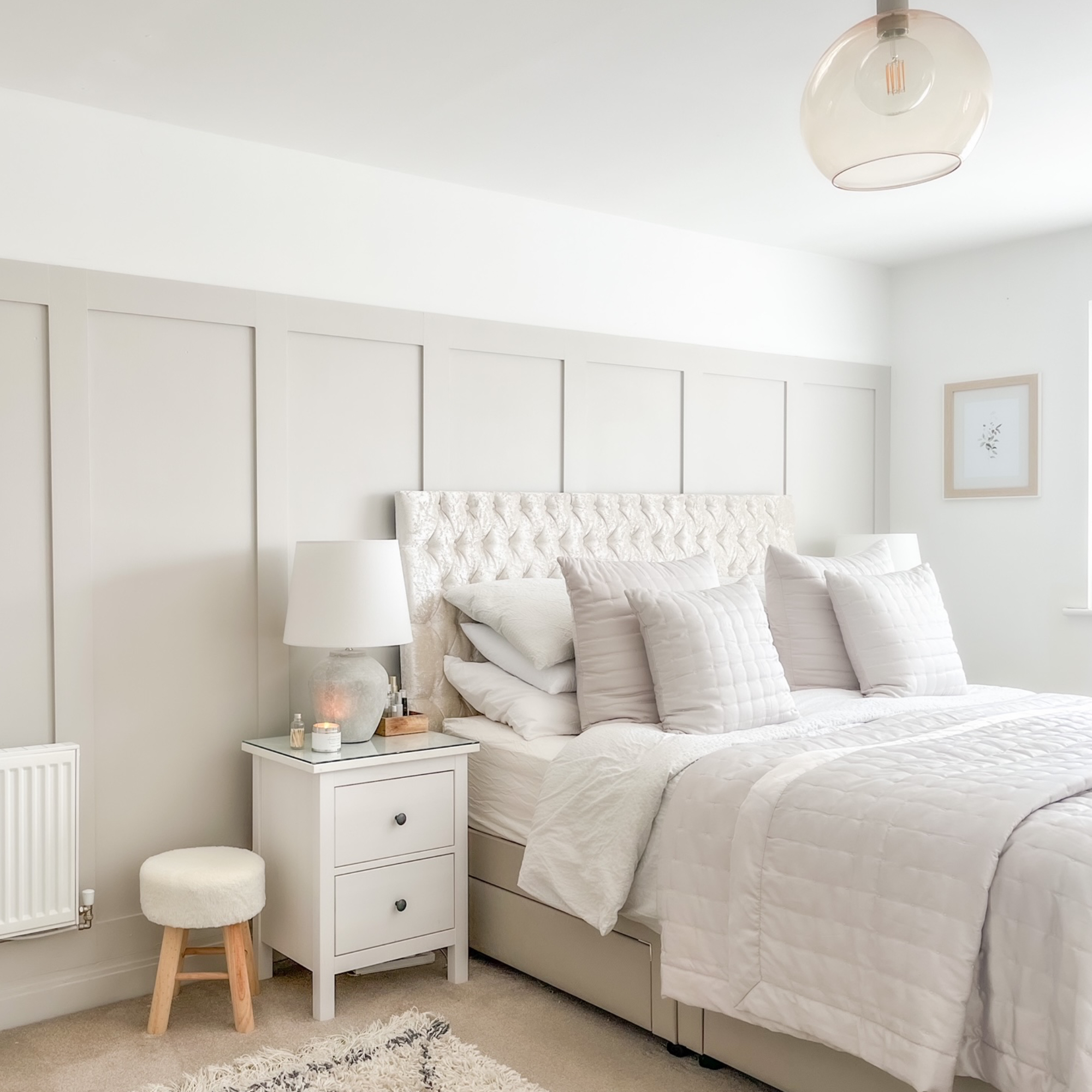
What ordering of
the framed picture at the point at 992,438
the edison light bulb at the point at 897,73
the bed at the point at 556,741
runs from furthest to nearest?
the framed picture at the point at 992,438
the bed at the point at 556,741
the edison light bulb at the point at 897,73

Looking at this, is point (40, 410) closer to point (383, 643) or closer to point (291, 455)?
point (291, 455)

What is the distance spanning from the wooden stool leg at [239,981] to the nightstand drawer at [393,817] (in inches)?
12.4

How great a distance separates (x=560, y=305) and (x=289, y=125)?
1.20 metres

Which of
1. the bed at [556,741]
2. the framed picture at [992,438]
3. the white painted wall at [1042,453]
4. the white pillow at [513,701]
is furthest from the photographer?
the framed picture at [992,438]

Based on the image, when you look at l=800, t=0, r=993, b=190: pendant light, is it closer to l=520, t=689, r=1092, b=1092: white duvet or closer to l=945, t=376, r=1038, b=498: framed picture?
l=520, t=689, r=1092, b=1092: white duvet

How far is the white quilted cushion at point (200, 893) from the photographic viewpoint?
108 inches

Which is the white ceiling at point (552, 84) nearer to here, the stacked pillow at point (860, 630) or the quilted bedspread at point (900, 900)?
the stacked pillow at point (860, 630)

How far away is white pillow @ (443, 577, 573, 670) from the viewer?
10.8 feet

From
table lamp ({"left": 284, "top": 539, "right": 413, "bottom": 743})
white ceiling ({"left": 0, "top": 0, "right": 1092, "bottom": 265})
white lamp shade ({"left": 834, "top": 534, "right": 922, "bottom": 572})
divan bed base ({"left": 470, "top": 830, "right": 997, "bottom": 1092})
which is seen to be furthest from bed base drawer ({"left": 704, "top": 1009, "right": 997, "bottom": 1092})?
white lamp shade ({"left": 834, "top": 534, "right": 922, "bottom": 572})

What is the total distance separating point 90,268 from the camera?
9.92ft

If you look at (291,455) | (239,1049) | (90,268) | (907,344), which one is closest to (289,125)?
(90,268)

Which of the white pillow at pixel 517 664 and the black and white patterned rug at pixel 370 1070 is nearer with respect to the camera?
the black and white patterned rug at pixel 370 1070

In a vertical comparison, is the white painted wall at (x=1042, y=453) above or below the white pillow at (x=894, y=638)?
above

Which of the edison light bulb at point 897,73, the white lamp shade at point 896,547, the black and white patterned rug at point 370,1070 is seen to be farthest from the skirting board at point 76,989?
the white lamp shade at point 896,547
